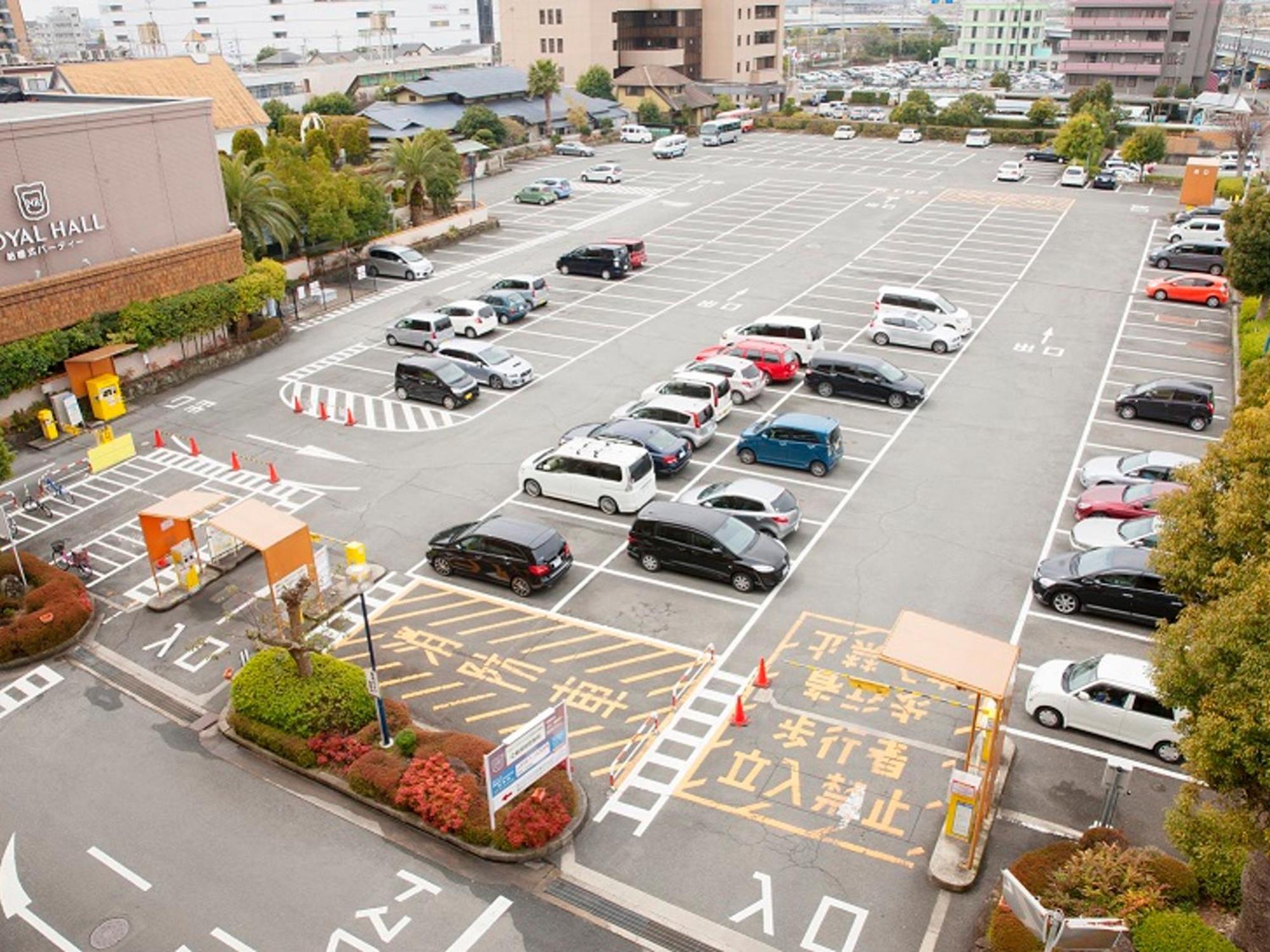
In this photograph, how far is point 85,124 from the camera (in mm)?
33688

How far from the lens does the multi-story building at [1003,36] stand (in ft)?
595

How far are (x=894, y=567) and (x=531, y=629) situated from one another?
8.65 metres

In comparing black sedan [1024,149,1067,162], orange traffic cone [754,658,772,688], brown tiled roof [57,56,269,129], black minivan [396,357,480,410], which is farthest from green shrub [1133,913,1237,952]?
black sedan [1024,149,1067,162]

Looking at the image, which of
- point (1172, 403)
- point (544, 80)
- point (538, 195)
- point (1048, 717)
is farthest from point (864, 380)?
point (544, 80)

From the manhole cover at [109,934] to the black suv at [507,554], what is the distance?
10213 mm

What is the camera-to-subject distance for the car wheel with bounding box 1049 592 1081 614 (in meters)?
21.5

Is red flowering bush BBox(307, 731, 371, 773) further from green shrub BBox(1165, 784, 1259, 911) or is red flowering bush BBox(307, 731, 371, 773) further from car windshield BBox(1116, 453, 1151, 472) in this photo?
car windshield BBox(1116, 453, 1151, 472)

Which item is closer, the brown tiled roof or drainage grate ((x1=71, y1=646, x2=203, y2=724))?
drainage grate ((x1=71, y1=646, x2=203, y2=724))

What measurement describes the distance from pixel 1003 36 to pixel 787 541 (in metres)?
190

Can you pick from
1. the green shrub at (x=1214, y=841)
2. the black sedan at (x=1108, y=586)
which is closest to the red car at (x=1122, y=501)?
the black sedan at (x=1108, y=586)

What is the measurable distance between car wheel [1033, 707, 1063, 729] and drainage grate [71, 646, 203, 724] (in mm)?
16113

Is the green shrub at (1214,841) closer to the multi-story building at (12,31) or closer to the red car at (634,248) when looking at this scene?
the red car at (634,248)

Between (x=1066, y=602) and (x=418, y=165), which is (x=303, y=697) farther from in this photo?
(x=418, y=165)

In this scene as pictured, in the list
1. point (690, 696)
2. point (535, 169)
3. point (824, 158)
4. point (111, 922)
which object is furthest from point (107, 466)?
point (824, 158)
